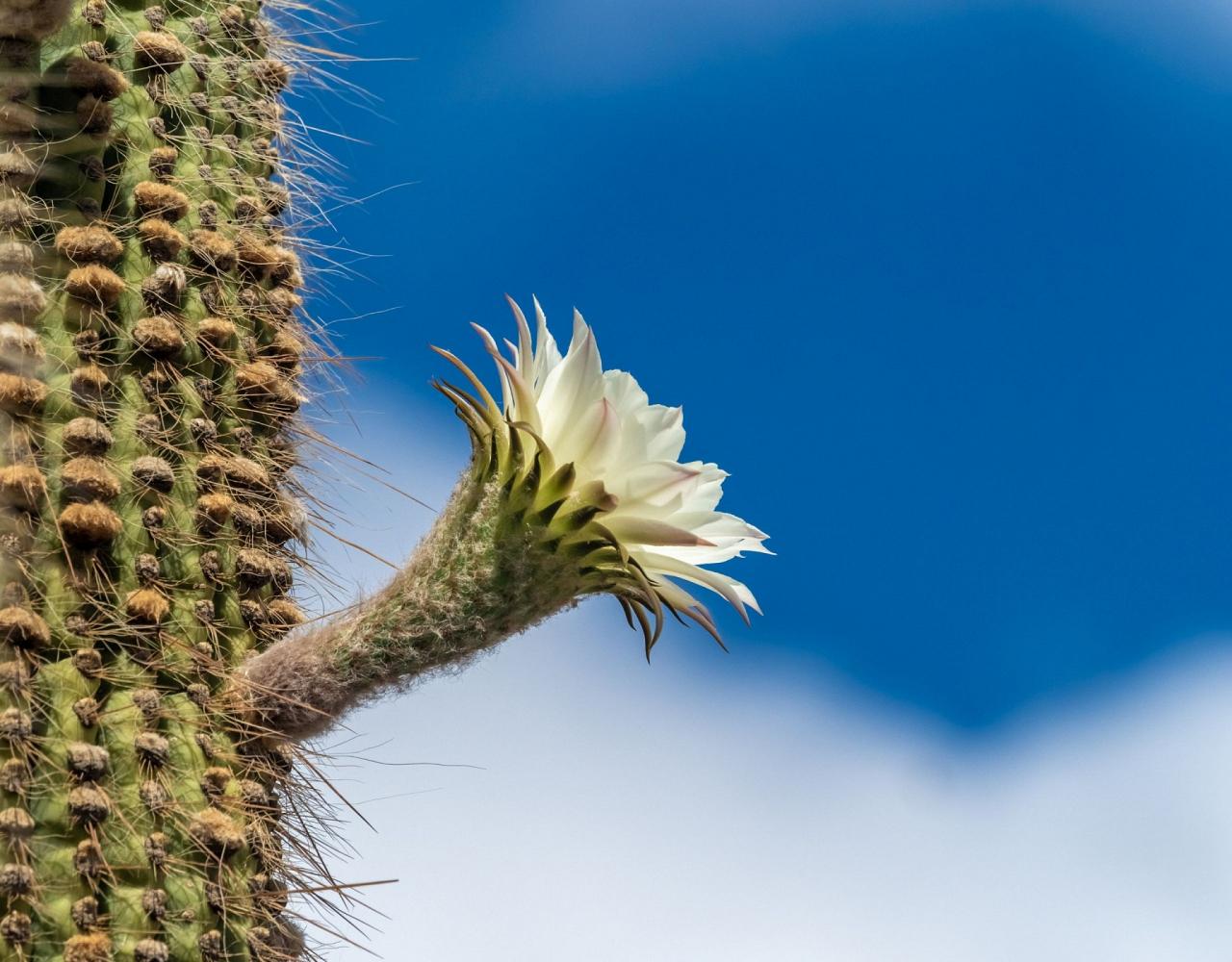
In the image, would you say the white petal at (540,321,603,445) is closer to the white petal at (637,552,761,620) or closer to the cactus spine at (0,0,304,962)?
the white petal at (637,552,761,620)

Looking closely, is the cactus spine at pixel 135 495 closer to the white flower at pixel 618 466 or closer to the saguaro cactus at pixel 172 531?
the saguaro cactus at pixel 172 531

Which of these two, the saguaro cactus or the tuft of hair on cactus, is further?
the tuft of hair on cactus

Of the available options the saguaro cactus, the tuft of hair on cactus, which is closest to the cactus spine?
the saguaro cactus

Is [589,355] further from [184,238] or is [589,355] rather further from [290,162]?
[290,162]

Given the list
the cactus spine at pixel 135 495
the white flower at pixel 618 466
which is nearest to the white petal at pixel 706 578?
the white flower at pixel 618 466

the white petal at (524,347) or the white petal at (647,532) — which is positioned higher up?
the white petal at (524,347)

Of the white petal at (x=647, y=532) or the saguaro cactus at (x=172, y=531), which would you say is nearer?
the saguaro cactus at (x=172, y=531)

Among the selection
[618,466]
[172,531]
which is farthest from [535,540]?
[172,531]

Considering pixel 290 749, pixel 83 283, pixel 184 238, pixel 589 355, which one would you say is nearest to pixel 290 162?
pixel 184 238
